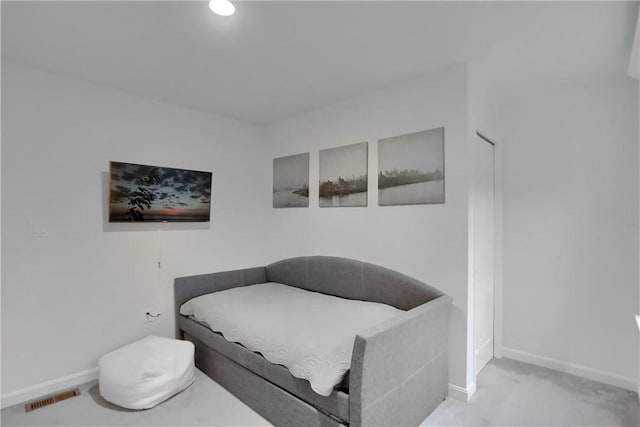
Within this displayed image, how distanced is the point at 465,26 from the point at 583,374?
9.56 feet

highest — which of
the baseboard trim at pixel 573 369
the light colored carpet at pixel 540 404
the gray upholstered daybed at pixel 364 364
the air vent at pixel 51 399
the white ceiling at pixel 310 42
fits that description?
the white ceiling at pixel 310 42

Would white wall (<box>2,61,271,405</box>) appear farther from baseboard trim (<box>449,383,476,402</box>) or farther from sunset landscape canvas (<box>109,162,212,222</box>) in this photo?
baseboard trim (<box>449,383,476,402</box>)

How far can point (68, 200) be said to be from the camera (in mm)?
2602

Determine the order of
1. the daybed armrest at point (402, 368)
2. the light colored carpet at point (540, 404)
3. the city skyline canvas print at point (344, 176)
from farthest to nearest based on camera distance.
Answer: the city skyline canvas print at point (344, 176), the light colored carpet at point (540, 404), the daybed armrest at point (402, 368)

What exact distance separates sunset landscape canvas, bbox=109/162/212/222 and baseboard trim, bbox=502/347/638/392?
3386 millimetres

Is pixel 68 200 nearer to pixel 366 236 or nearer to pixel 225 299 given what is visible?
pixel 225 299

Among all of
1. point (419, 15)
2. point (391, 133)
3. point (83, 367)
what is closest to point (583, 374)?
point (391, 133)

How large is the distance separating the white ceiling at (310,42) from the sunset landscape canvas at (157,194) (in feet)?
2.52

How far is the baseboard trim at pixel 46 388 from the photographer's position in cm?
229

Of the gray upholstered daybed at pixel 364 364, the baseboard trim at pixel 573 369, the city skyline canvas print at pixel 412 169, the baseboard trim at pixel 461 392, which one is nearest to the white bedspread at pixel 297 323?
the gray upholstered daybed at pixel 364 364

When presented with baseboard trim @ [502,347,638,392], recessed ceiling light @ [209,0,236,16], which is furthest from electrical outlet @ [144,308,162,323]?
baseboard trim @ [502,347,638,392]

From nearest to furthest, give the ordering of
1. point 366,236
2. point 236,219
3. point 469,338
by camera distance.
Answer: point 469,338
point 366,236
point 236,219

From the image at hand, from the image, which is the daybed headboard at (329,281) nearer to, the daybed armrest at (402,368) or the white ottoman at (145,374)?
the daybed armrest at (402,368)

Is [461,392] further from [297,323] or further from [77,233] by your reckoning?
[77,233]
